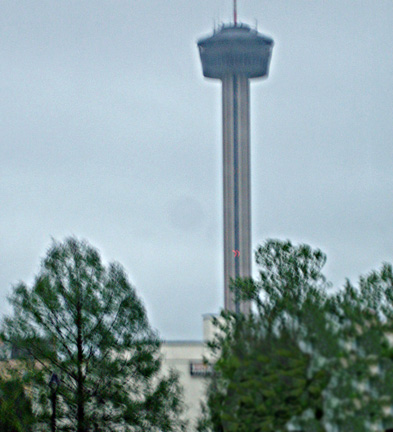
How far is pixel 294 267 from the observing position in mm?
41031

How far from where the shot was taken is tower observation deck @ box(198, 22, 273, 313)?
121375 millimetres

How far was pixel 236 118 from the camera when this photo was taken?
411ft

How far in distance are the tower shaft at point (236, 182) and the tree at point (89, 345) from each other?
8446 centimetres

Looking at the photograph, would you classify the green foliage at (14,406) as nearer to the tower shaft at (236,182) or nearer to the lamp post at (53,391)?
the lamp post at (53,391)

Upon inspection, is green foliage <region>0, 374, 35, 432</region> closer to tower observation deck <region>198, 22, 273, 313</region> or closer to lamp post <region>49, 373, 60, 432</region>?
lamp post <region>49, 373, 60, 432</region>

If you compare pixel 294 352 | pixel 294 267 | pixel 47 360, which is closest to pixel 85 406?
pixel 47 360

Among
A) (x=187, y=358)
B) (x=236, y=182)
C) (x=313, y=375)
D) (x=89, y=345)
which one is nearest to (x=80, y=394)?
(x=89, y=345)

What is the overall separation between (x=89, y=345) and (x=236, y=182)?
9116 cm

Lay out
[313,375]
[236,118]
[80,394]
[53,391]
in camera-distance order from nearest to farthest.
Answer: [313,375]
[53,391]
[80,394]
[236,118]

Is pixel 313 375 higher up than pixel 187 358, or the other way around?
pixel 187 358

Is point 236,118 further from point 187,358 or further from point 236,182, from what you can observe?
point 187,358

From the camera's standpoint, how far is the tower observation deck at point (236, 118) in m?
121

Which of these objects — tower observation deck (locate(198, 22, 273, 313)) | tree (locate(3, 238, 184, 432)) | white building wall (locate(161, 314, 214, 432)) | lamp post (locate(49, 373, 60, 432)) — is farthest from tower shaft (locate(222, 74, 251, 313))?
lamp post (locate(49, 373, 60, 432))

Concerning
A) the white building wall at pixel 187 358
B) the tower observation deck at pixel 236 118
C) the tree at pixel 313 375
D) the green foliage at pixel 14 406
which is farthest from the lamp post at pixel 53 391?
the tower observation deck at pixel 236 118
